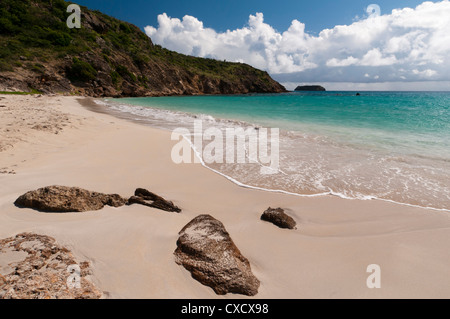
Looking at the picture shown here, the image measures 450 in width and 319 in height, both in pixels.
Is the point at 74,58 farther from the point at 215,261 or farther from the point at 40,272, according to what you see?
the point at 215,261

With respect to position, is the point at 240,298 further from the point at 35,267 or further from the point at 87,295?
the point at 35,267

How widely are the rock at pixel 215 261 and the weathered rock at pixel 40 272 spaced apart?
0.88m

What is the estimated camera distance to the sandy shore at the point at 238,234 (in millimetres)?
2252

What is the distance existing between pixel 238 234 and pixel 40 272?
7.37 ft

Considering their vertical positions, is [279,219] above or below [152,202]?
below

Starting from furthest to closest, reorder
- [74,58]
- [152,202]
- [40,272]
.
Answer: [74,58], [152,202], [40,272]

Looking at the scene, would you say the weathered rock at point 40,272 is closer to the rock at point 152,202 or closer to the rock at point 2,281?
the rock at point 2,281

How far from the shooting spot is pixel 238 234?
3213 millimetres

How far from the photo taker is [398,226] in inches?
140

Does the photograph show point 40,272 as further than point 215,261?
No

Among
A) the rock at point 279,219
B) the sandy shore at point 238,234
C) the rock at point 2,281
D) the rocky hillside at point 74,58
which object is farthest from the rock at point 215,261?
the rocky hillside at point 74,58

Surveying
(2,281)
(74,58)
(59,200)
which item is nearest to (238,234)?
(2,281)
